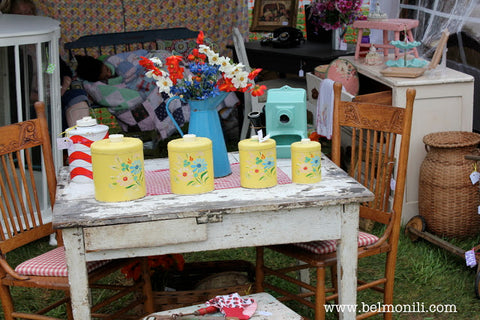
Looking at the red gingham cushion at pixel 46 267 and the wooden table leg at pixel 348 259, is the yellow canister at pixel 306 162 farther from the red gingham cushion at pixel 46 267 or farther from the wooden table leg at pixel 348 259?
the red gingham cushion at pixel 46 267

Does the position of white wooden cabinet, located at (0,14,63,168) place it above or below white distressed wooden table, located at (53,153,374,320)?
above

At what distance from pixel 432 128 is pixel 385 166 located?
1352 mm

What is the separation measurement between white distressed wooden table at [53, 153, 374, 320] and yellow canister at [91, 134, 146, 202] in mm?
35

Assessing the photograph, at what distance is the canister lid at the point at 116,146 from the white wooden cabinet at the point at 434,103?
7.16 feet

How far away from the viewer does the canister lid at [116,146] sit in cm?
224

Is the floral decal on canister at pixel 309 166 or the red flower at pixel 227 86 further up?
the red flower at pixel 227 86

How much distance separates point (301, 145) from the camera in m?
2.45

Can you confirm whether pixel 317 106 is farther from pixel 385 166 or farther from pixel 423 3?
pixel 385 166

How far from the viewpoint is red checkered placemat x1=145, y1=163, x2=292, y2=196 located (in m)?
2.46

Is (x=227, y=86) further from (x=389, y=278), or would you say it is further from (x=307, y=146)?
(x=389, y=278)

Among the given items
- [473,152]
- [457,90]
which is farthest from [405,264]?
[457,90]

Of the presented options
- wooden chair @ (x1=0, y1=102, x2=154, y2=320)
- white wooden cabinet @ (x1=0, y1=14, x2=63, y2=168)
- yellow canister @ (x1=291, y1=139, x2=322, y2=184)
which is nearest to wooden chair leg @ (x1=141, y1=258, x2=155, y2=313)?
wooden chair @ (x1=0, y1=102, x2=154, y2=320)

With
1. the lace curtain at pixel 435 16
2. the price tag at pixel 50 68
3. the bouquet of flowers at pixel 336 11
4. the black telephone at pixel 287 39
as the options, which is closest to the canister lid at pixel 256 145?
the price tag at pixel 50 68

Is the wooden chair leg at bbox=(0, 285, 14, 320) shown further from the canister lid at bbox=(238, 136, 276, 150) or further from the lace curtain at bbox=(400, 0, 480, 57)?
the lace curtain at bbox=(400, 0, 480, 57)
